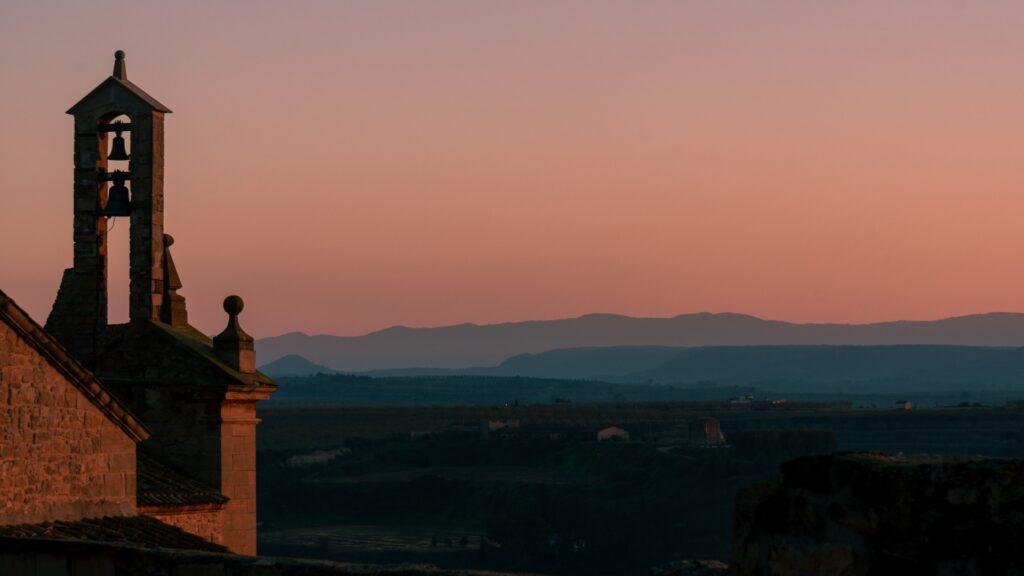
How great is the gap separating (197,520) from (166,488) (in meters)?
0.66

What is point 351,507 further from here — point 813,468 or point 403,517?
point 813,468

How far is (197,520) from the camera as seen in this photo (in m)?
17.8

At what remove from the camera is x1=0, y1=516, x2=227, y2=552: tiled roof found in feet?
43.9

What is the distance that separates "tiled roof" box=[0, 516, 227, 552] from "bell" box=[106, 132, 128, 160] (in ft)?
17.3

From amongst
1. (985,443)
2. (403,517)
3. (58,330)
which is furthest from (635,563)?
(58,330)

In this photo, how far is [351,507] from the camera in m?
110

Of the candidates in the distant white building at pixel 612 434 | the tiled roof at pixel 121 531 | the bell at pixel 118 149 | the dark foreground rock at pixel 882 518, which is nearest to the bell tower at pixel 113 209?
the bell at pixel 118 149

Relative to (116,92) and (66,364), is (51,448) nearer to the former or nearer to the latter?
(66,364)

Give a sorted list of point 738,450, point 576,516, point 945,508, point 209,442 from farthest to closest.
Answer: point 738,450
point 576,516
point 209,442
point 945,508

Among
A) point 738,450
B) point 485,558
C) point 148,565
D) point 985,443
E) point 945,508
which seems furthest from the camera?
point 985,443

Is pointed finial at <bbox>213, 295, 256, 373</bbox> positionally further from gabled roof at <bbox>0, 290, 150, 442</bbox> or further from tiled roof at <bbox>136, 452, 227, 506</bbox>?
gabled roof at <bbox>0, 290, 150, 442</bbox>

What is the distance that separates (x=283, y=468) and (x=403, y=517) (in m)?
16.6

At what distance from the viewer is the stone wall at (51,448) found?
13.6 m

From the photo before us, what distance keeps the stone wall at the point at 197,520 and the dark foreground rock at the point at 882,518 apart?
11.5 m
